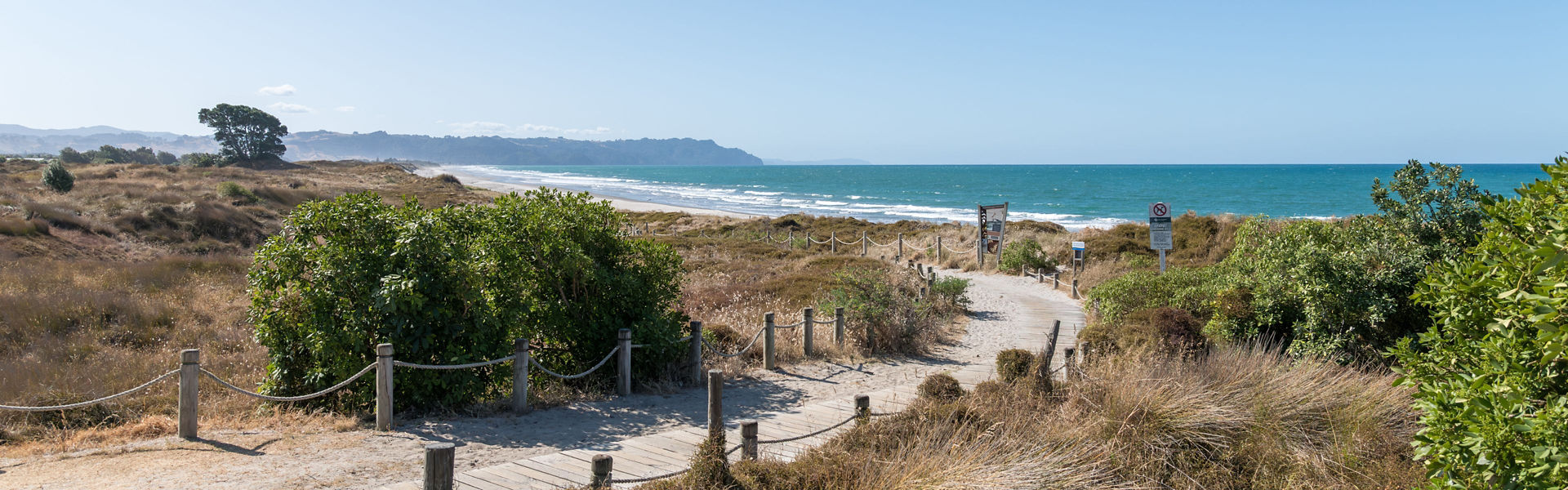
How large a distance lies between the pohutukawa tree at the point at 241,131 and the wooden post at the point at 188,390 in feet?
314

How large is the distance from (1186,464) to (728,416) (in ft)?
13.2

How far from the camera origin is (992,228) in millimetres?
23297

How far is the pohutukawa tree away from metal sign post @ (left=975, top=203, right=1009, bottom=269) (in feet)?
290

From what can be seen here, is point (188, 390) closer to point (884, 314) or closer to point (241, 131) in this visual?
point (884, 314)

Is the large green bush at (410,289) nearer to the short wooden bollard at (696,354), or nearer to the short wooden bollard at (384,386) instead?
the short wooden bollard at (384,386)

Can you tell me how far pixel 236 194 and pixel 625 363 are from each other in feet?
106

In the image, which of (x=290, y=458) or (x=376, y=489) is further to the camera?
(x=290, y=458)

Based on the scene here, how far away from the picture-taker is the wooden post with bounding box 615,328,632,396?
30.5 feet

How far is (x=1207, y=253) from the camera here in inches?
883

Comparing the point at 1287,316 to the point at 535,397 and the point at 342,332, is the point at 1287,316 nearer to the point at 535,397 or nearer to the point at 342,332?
the point at 535,397

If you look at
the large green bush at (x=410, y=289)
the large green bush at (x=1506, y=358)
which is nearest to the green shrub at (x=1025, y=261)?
the large green bush at (x=410, y=289)

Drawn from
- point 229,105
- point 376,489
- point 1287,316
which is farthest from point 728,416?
point 229,105

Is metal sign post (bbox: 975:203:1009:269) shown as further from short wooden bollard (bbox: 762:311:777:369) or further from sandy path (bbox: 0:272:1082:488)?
short wooden bollard (bbox: 762:311:777:369)

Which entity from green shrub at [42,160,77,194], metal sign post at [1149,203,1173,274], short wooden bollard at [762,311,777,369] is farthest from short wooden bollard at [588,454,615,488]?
green shrub at [42,160,77,194]
